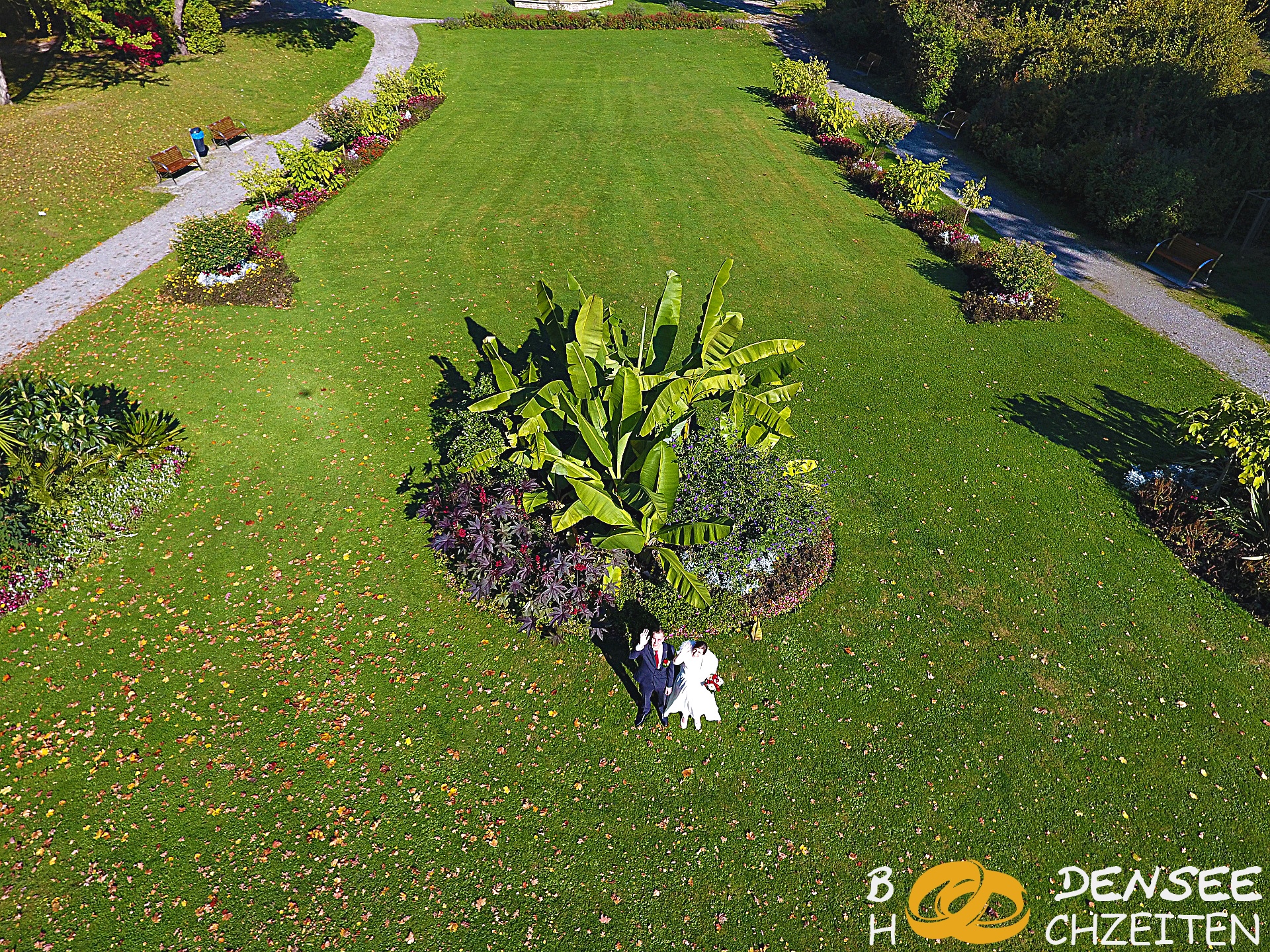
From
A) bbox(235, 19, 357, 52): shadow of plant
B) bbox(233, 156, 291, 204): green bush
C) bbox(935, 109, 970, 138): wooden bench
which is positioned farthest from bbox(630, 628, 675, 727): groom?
bbox(235, 19, 357, 52): shadow of plant

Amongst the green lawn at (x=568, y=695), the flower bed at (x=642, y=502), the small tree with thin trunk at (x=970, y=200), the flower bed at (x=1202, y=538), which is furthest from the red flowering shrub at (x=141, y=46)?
the flower bed at (x=1202, y=538)

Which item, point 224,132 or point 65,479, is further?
point 224,132

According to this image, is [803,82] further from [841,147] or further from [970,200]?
[970,200]

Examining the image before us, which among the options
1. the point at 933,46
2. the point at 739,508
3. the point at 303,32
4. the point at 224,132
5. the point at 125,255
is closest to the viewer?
the point at 739,508

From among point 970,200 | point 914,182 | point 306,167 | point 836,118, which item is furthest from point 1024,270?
point 306,167

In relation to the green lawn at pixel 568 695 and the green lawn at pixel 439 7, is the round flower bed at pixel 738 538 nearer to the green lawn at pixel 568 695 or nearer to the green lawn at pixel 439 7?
the green lawn at pixel 568 695

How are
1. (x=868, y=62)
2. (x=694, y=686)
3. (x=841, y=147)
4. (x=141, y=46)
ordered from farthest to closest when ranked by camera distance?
(x=868, y=62) → (x=141, y=46) → (x=841, y=147) → (x=694, y=686)

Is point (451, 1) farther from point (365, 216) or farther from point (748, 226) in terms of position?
point (748, 226)
